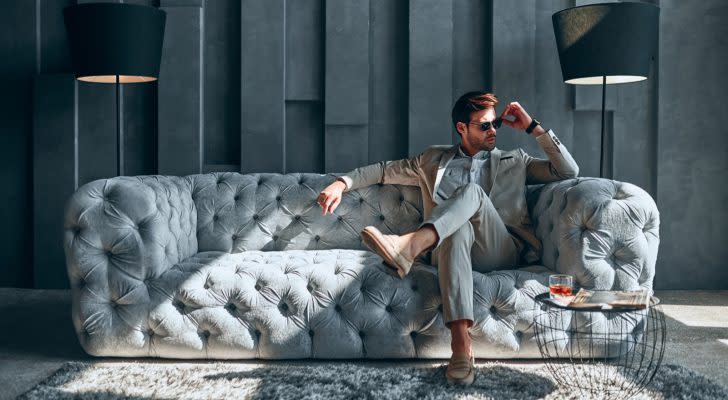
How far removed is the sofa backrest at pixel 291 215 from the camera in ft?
10.1

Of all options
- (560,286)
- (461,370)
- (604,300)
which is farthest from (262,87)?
(604,300)

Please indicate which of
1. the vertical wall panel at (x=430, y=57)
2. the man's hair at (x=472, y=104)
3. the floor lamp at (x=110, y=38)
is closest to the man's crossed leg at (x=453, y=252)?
the man's hair at (x=472, y=104)

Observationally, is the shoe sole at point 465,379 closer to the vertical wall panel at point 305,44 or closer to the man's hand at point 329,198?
the man's hand at point 329,198

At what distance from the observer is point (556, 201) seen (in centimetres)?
261

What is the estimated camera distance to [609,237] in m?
2.42

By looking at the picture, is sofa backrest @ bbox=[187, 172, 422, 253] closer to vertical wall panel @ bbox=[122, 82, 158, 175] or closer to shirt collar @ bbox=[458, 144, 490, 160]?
shirt collar @ bbox=[458, 144, 490, 160]

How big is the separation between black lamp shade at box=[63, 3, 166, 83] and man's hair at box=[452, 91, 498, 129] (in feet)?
4.95

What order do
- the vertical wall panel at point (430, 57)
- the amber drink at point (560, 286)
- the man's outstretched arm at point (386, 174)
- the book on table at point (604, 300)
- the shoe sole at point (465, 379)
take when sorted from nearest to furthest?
the book on table at point (604, 300)
the amber drink at point (560, 286)
the shoe sole at point (465, 379)
the man's outstretched arm at point (386, 174)
the vertical wall panel at point (430, 57)

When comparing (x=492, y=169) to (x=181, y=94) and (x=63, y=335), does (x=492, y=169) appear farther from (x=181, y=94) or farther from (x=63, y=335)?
(x=63, y=335)

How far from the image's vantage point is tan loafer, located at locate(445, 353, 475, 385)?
2158 mm

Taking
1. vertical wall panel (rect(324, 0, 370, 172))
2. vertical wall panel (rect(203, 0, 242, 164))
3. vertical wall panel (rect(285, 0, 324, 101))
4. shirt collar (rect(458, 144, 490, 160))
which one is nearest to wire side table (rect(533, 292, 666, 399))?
shirt collar (rect(458, 144, 490, 160))

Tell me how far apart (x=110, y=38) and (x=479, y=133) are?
1.76m

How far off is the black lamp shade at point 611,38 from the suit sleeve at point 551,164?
513mm

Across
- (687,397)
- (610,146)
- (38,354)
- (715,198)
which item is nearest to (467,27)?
(610,146)
